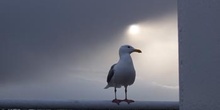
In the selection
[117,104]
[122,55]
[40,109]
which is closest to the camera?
[40,109]

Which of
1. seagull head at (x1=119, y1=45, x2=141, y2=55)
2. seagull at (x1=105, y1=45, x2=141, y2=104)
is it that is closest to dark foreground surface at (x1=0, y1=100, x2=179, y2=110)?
seagull at (x1=105, y1=45, x2=141, y2=104)

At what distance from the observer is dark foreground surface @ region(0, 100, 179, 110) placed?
354 cm
